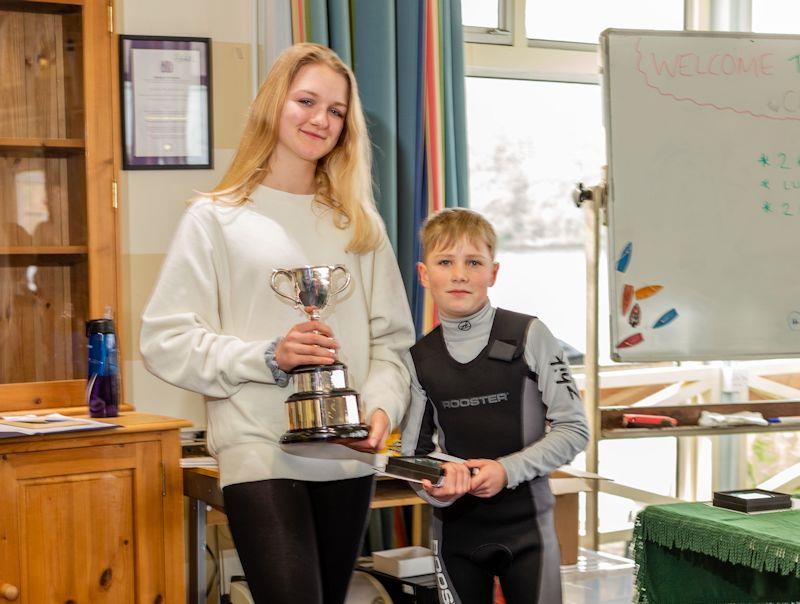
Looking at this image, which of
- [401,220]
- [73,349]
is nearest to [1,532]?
[73,349]

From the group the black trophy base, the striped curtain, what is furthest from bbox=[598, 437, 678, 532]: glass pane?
the black trophy base

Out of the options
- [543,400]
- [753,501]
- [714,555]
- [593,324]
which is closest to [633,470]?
[593,324]

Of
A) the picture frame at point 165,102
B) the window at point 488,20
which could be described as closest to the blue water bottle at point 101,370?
the picture frame at point 165,102

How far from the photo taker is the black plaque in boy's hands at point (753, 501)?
7.02 ft

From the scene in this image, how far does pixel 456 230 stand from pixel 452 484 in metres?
0.50

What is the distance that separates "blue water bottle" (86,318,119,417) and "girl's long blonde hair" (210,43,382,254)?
836mm

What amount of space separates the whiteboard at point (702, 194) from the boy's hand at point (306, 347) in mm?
1792

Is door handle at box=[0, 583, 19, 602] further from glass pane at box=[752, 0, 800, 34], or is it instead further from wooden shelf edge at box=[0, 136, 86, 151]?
glass pane at box=[752, 0, 800, 34]

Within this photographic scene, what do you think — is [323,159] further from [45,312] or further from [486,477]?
[45,312]

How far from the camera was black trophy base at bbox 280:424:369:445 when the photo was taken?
1560 millimetres

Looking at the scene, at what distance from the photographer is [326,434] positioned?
1570mm

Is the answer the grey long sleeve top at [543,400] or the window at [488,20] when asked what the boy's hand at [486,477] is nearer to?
the grey long sleeve top at [543,400]

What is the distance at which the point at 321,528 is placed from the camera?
168 cm

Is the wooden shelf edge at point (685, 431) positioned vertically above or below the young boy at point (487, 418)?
below
